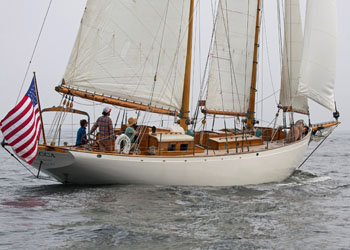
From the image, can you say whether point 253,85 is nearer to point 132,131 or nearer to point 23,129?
point 132,131

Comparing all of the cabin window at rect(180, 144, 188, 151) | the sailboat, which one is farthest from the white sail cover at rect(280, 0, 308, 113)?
the cabin window at rect(180, 144, 188, 151)

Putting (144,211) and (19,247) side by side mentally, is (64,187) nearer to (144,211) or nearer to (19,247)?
(144,211)

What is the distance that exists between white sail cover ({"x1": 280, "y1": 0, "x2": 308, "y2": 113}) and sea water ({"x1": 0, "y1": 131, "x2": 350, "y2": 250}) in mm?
6979

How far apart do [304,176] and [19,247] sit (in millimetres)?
16341

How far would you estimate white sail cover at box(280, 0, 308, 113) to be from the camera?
22.6 metres

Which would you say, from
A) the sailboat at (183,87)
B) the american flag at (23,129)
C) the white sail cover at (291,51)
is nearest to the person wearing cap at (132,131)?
the sailboat at (183,87)

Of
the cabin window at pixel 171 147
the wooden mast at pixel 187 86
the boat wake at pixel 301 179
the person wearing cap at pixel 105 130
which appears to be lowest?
the boat wake at pixel 301 179

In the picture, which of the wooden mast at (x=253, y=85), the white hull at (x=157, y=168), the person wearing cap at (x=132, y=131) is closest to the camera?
the white hull at (x=157, y=168)

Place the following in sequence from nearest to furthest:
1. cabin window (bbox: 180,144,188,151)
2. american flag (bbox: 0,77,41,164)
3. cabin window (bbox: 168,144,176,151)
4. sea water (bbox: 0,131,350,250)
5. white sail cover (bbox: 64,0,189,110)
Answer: sea water (bbox: 0,131,350,250)
american flag (bbox: 0,77,41,164)
cabin window (bbox: 168,144,176,151)
cabin window (bbox: 180,144,188,151)
white sail cover (bbox: 64,0,189,110)

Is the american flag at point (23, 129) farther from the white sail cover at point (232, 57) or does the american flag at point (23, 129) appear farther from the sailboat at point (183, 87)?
the white sail cover at point (232, 57)

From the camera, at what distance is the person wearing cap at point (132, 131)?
51.0 ft

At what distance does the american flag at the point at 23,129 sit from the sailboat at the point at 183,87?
780mm

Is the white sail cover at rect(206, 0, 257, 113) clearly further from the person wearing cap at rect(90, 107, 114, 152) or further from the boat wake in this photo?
the person wearing cap at rect(90, 107, 114, 152)

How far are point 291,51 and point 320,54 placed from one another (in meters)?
2.07
